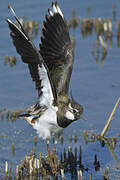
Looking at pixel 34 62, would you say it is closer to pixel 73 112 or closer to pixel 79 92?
pixel 73 112

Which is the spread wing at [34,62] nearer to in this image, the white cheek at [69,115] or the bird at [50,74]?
the bird at [50,74]

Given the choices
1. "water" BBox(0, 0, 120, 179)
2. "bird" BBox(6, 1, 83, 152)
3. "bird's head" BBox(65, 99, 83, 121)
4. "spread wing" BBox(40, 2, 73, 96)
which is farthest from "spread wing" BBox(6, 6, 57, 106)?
"water" BBox(0, 0, 120, 179)

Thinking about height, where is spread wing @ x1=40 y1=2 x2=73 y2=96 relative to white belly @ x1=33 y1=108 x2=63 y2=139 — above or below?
above

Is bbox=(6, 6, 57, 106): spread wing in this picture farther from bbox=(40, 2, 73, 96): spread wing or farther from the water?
the water

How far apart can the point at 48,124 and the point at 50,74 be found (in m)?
0.80

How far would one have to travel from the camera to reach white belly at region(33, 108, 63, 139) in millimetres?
8289

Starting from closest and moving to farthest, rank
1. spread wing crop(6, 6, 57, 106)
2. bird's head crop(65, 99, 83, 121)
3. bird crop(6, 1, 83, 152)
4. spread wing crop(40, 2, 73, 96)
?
spread wing crop(6, 6, 57, 106)
bird crop(6, 1, 83, 152)
bird's head crop(65, 99, 83, 121)
spread wing crop(40, 2, 73, 96)

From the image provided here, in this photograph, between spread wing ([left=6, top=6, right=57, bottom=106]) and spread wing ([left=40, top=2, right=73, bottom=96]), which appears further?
spread wing ([left=40, top=2, right=73, bottom=96])

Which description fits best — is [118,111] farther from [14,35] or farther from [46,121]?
[14,35]

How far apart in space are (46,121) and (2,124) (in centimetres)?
165

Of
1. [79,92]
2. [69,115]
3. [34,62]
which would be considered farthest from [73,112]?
[79,92]

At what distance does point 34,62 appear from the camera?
26.0ft

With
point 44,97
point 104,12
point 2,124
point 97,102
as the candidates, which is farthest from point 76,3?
point 44,97

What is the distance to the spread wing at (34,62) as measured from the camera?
7707 millimetres
